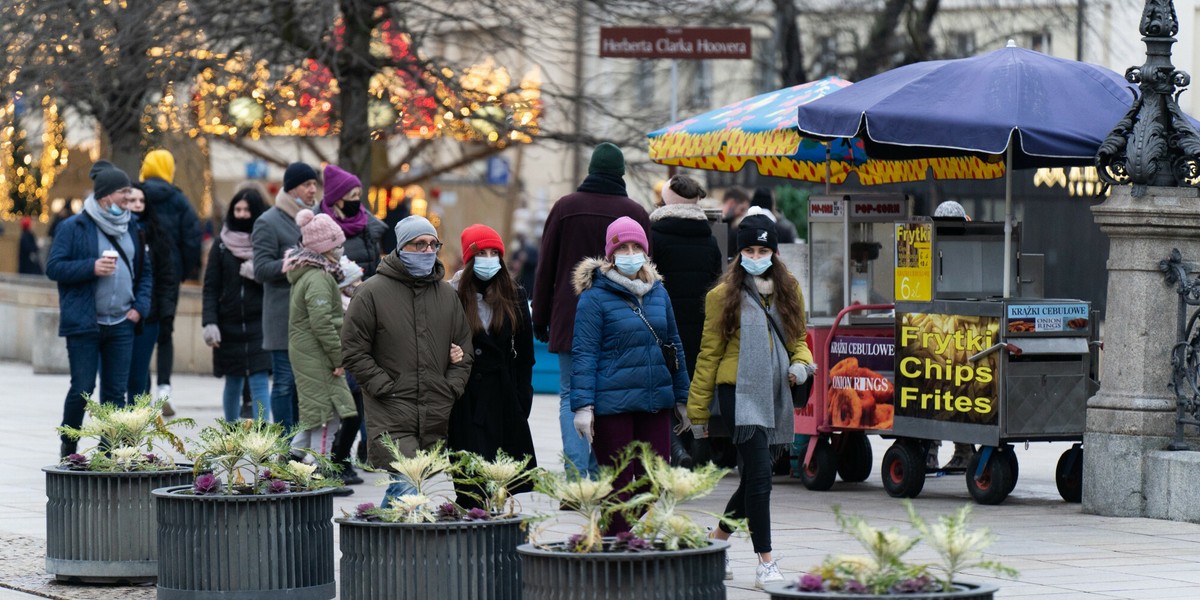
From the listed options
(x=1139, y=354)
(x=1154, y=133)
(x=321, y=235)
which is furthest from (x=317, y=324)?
(x=1154, y=133)

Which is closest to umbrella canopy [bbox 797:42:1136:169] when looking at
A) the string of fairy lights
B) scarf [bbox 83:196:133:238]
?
scarf [bbox 83:196:133:238]

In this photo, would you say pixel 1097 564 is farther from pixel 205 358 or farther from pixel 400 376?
pixel 205 358

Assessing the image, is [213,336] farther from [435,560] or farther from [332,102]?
[435,560]

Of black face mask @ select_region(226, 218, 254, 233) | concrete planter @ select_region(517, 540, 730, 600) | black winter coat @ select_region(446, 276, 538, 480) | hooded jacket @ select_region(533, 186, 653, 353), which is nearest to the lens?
concrete planter @ select_region(517, 540, 730, 600)

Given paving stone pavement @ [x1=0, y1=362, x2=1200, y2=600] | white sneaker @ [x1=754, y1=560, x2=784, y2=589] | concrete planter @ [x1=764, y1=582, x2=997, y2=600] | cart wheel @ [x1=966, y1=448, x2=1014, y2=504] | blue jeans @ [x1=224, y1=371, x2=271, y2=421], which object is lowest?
paving stone pavement @ [x1=0, y1=362, x2=1200, y2=600]

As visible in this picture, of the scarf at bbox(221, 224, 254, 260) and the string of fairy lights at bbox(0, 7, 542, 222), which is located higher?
the string of fairy lights at bbox(0, 7, 542, 222)

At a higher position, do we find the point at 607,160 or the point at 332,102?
the point at 332,102

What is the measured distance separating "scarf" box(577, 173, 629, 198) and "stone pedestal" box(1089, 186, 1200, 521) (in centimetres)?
257

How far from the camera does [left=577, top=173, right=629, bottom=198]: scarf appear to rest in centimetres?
1009

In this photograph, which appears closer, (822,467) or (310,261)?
(310,261)

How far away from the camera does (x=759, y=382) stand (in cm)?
818

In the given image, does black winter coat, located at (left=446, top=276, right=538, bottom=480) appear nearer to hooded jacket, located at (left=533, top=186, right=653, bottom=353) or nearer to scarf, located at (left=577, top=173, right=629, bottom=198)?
hooded jacket, located at (left=533, top=186, right=653, bottom=353)

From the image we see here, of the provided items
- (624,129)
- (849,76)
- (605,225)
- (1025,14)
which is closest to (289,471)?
(605,225)

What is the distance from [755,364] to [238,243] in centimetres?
602
